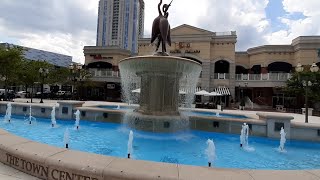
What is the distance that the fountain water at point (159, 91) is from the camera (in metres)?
11.6

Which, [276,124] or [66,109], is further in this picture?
[66,109]

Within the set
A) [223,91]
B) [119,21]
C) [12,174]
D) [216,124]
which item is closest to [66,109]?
[216,124]

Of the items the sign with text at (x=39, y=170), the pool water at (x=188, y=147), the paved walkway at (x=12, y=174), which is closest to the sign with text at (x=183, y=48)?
A: the pool water at (x=188, y=147)

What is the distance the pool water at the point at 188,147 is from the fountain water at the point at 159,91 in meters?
0.46

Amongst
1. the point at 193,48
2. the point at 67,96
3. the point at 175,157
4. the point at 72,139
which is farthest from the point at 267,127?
the point at 67,96

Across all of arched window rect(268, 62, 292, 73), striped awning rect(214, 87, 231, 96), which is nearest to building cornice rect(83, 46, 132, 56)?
striped awning rect(214, 87, 231, 96)

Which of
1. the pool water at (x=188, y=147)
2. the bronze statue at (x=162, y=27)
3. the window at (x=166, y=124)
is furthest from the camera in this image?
the bronze statue at (x=162, y=27)

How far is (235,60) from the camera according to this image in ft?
139

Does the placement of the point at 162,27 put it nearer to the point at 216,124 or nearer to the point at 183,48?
the point at 216,124

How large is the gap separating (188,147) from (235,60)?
116ft

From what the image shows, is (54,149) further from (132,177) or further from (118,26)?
(118,26)

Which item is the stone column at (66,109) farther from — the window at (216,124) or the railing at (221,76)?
the railing at (221,76)

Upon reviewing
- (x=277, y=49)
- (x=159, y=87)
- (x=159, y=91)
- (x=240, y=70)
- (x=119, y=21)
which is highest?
(x=119, y=21)

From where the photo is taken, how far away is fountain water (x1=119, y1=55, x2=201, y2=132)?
458 inches
